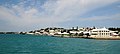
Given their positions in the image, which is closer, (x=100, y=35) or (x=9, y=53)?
(x=9, y=53)

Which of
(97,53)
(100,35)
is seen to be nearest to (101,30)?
(100,35)

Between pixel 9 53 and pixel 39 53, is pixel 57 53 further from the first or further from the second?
pixel 9 53

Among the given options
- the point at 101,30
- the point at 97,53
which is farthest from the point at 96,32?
the point at 97,53

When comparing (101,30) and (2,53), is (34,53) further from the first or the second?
(101,30)

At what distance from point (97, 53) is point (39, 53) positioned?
9.75 m

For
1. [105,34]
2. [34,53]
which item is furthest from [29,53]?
[105,34]

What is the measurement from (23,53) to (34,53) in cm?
180

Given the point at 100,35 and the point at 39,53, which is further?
the point at 100,35

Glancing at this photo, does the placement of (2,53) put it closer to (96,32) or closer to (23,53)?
(23,53)

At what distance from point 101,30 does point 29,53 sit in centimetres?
9764

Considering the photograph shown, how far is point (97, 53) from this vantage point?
3925 centimetres

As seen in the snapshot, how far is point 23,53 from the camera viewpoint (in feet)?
125

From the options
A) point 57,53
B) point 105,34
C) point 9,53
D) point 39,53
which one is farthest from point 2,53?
point 105,34

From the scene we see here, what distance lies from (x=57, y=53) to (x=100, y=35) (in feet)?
310
